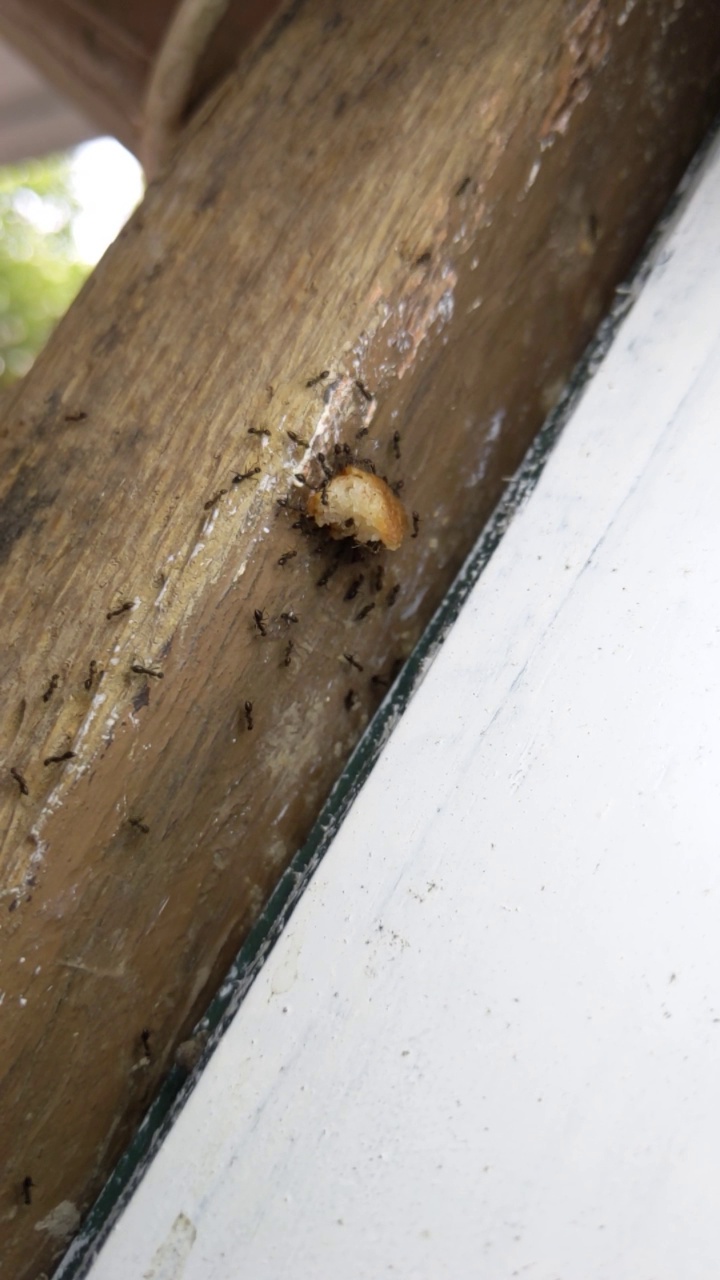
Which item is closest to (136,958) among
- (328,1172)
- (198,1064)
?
(198,1064)

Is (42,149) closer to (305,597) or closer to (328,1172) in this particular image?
(305,597)

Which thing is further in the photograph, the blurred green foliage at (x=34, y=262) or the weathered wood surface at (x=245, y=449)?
the blurred green foliage at (x=34, y=262)

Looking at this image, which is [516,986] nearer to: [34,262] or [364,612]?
[364,612]

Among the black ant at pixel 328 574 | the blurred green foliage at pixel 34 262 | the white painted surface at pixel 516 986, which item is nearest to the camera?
the white painted surface at pixel 516 986

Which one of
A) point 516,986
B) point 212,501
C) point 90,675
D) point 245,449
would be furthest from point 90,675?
point 516,986

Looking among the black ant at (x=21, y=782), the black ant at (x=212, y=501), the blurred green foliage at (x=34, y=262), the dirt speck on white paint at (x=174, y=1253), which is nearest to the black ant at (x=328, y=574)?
the black ant at (x=212, y=501)

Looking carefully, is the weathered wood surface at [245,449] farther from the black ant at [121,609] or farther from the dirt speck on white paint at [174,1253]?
the dirt speck on white paint at [174,1253]
